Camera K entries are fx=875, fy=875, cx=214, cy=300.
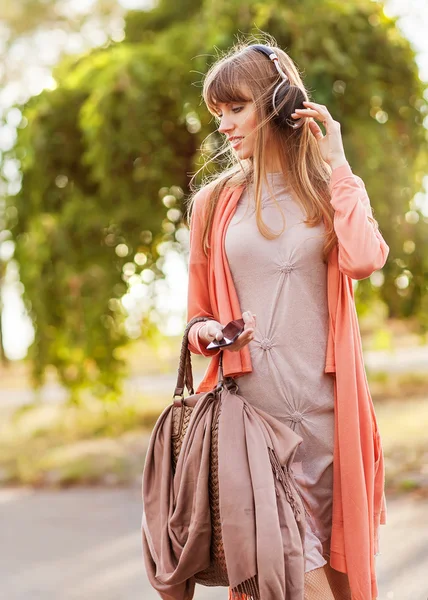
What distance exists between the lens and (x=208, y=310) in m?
2.49

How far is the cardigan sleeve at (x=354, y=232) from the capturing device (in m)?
2.22

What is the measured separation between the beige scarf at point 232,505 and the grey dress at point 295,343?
108 millimetres

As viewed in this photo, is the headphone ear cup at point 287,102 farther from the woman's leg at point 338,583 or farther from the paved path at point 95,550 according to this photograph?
the paved path at point 95,550

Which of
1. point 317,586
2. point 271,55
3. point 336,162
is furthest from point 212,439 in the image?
point 271,55

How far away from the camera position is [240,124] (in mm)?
2395

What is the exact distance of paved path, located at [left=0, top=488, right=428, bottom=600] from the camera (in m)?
4.38

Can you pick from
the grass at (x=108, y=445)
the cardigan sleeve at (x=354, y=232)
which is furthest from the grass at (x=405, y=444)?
the cardigan sleeve at (x=354, y=232)

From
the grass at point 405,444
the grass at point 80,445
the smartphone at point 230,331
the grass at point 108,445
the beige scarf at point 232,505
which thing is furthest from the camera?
the grass at point 80,445

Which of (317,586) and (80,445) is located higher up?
(317,586)

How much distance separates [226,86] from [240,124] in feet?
0.36

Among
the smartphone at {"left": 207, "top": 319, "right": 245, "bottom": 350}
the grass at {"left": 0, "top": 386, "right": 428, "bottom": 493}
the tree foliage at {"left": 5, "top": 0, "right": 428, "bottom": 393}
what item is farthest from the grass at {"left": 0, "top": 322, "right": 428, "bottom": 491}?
the smartphone at {"left": 207, "top": 319, "right": 245, "bottom": 350}

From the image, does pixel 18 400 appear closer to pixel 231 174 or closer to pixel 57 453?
pixel 57 453

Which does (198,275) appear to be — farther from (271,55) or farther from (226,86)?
(271,55)

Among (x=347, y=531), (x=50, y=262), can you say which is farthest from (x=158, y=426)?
(x=50, y=262)
